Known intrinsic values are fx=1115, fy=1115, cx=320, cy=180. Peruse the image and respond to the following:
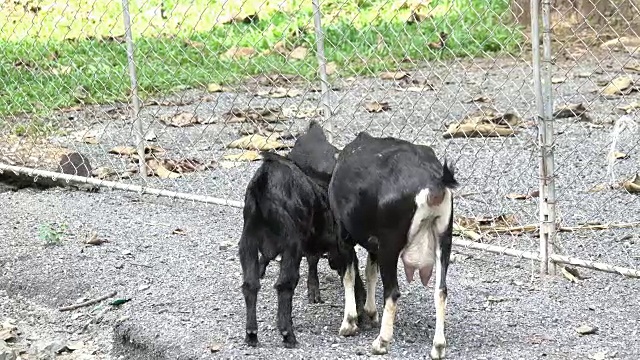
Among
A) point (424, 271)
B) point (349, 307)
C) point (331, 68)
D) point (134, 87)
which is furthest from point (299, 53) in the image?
point (424, 271)

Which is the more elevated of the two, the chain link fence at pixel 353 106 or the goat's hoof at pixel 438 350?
the chain link fence at pixel 353 106

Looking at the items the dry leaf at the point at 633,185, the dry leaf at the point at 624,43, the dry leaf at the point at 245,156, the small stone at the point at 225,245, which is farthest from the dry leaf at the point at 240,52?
the dry leaf at the point at 633,185

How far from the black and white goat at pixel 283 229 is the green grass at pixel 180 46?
4256 mm

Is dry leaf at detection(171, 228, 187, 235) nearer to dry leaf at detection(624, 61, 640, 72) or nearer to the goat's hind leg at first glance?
the goat's hind leg

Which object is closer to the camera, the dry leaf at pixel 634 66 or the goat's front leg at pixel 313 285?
the goat's front leg at pixel 313 285

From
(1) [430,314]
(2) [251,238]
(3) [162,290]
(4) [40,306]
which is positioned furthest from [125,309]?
(1) [430,314]

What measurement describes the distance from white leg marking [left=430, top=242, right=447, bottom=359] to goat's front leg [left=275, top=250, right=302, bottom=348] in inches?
21.6

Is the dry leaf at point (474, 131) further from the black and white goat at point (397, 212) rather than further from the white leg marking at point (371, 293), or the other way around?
the black and white goat at point (397, 212)

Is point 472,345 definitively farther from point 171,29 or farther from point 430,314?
point 171,29

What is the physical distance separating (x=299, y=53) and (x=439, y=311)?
6.61 metres

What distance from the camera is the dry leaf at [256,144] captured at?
7570mm

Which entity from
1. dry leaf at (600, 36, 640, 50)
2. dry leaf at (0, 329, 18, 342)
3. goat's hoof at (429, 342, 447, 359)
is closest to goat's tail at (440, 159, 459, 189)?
goat's hoof at (429, 342, 447, 359)

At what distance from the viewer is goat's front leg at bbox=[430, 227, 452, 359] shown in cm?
410

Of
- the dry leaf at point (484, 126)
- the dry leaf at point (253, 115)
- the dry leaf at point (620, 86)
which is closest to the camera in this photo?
the dry leaf at point (484, 126)
